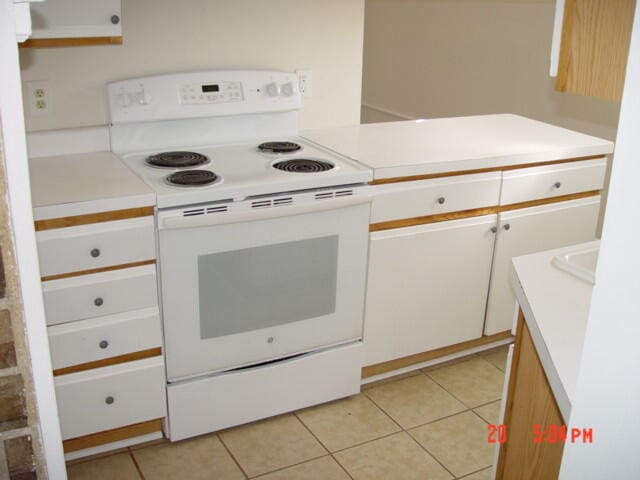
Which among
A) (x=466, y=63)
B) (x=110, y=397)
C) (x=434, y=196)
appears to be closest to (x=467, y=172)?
(x=434, y=196)

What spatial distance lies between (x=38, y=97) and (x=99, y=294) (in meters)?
0.79

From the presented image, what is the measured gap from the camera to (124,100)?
255cm

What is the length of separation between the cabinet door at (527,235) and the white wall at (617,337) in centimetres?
216

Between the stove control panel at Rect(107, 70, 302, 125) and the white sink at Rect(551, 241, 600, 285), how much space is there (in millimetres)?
1478

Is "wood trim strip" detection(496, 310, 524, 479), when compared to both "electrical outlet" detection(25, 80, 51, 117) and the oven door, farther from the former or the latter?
"electrical outlet" detection(25, 80, 51, 117)

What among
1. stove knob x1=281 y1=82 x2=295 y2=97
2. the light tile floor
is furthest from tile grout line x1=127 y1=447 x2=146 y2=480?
stove knob x1=281 y1=82 x2=295 y2=97

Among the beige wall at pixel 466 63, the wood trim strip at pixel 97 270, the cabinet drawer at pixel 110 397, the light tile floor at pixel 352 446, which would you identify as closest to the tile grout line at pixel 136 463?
the light tile floor at pixel 352 446

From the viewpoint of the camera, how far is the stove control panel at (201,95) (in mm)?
2559

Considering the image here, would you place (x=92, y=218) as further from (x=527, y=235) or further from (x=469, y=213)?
(x=527, y=235)

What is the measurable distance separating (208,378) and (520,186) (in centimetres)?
142

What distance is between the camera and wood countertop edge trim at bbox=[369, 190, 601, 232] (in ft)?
8.52

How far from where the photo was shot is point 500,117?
11.3 ft

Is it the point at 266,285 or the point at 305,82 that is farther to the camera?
the point at 305,82

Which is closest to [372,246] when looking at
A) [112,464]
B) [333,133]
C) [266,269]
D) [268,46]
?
[266,269]
